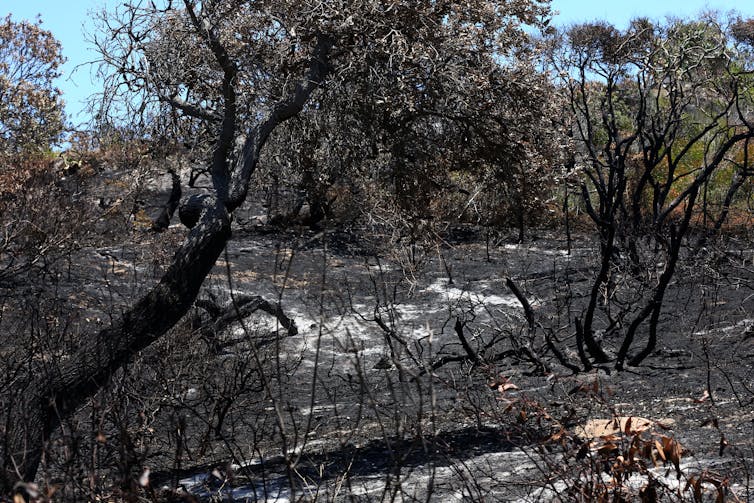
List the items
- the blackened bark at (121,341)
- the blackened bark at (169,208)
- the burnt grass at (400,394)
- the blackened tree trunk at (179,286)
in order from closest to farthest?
the burnt grass at (400,394), the blackened bark at (121,341), the blackened tree trunk at (179,286), the blackened bark at (169,208)

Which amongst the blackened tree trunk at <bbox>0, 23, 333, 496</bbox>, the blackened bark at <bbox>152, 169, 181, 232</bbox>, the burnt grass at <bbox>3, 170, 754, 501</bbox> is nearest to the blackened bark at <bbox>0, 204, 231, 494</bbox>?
the blackened tree trunk at <bbox>0, 23, 333, 496</bbox>

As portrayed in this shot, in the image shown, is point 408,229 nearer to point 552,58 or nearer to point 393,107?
point 393,107

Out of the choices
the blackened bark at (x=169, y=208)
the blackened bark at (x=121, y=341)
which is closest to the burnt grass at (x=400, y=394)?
the blackened bark at (x=121, y=341)

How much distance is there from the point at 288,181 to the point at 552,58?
5.50 metres

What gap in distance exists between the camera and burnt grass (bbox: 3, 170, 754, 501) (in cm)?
379

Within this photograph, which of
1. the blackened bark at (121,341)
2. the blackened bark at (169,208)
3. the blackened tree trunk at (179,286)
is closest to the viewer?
the blackened bark at (121,341)

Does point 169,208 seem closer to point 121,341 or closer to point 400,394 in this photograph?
point 400,394

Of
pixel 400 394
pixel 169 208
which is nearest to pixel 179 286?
pixel 400 394

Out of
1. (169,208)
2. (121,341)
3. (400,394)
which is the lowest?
(400,394)

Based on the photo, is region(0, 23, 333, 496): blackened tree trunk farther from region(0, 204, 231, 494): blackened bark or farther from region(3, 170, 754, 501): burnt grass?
region(3, 170, 754, 501): burnt grass

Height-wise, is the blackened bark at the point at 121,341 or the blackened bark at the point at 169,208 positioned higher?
the blackened bark at the point at 169,208

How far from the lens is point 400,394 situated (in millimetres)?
9586

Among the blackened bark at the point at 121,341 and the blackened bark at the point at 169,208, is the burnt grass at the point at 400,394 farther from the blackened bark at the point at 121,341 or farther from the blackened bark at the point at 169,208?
the blackened bark at the point at 169,208

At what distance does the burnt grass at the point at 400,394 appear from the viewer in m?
3.79
